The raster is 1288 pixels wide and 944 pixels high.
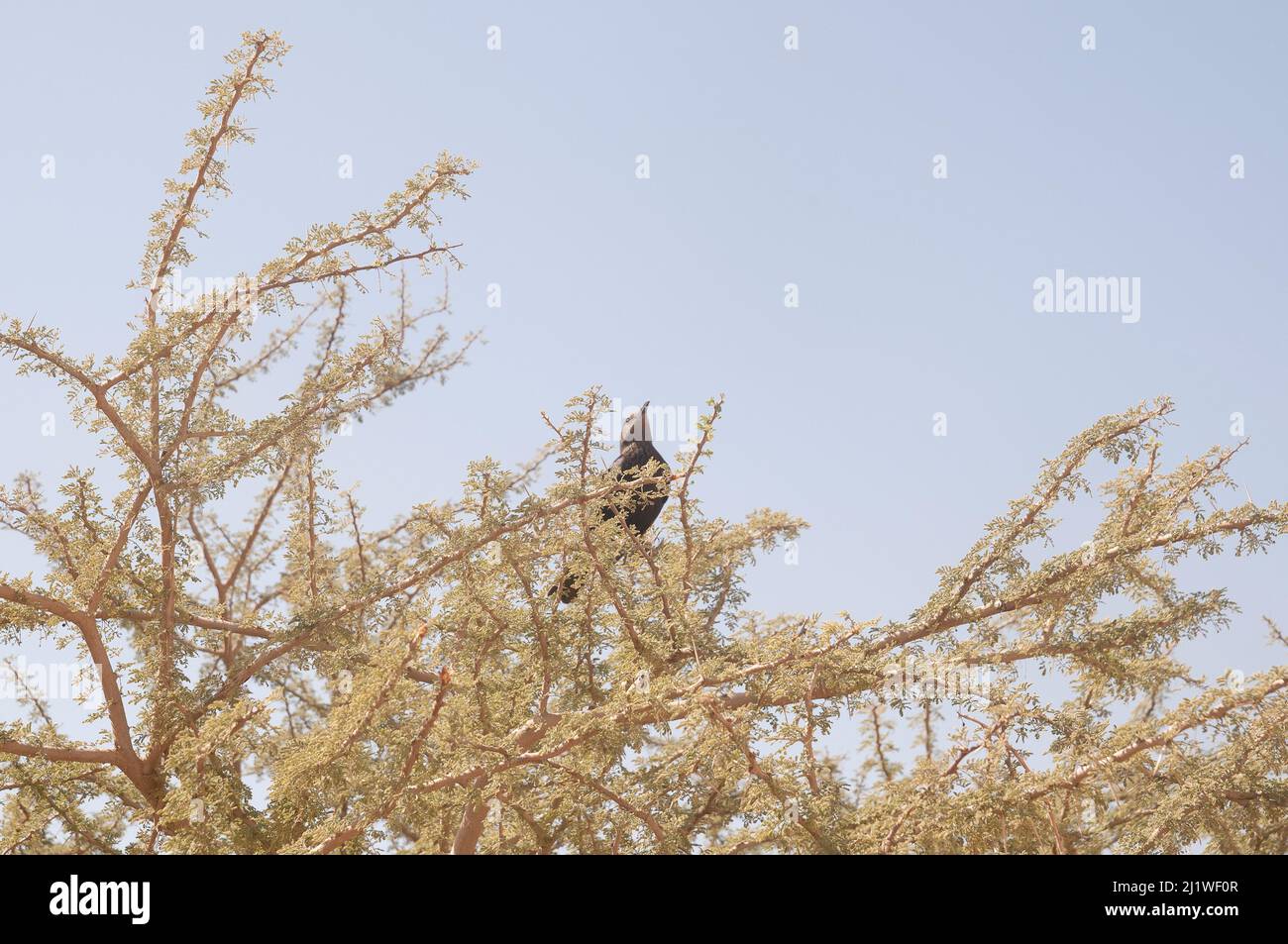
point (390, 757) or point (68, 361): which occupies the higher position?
point (68, 361)

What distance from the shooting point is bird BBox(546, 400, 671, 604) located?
17.0 feet

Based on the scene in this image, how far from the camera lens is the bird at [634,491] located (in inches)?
204

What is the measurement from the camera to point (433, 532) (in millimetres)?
5180

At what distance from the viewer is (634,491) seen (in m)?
5.35

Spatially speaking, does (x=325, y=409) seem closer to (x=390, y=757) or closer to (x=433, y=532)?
(x=433, y=532)

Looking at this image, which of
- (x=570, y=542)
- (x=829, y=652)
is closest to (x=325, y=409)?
(x=570, y=542)

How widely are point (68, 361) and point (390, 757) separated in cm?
219
